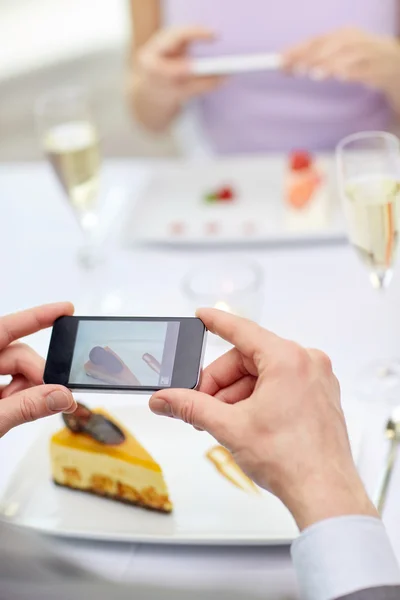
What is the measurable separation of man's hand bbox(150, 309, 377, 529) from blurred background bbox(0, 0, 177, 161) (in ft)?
9.47

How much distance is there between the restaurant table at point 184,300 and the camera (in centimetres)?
61

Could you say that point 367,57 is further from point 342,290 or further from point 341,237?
point 342,290

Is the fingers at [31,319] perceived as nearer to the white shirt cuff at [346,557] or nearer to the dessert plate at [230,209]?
the white shirt cuff at [346,557]

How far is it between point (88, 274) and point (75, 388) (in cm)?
49

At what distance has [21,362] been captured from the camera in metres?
0.69

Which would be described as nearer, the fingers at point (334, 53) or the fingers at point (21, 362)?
the fingers at point (21, 362)

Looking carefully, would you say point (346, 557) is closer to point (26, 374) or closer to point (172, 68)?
point (26, 374)

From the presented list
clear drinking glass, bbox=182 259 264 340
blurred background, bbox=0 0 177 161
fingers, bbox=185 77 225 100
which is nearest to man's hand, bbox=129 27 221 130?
fingers, bbox=185 77 225 100

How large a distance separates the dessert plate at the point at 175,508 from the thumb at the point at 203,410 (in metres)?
0.11

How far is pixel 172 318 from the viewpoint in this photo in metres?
0.62

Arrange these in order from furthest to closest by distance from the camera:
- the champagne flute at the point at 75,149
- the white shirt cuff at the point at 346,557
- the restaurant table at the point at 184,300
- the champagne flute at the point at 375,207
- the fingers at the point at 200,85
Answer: the fingers at the point at 200,85 → the champagne flute at the point at 75,149 → the champagne flute at the point at 375,207 → the restaurant table at the point at 184,300 → the white shirt cuff at the point at 346,557

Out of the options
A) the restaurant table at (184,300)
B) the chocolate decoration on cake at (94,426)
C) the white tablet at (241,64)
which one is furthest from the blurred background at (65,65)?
the chocolate decoration on cake at (94,426)

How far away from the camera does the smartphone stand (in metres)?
0.59

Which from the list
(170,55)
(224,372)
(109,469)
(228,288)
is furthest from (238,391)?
(170,55)
